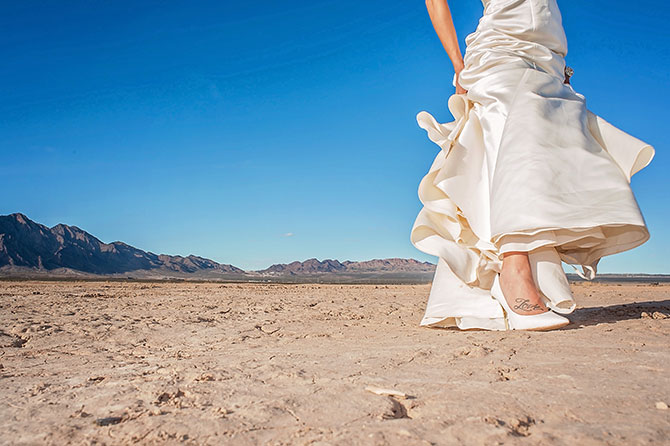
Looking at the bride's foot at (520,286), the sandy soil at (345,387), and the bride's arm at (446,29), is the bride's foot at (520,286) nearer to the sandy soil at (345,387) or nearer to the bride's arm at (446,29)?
the sandy soil at (345,387)

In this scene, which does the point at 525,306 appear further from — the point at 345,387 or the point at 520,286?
the point at 345,387

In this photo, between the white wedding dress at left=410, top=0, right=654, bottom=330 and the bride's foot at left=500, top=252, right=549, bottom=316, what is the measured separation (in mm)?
68

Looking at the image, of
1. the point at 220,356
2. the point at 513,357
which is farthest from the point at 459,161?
the point at 220,356

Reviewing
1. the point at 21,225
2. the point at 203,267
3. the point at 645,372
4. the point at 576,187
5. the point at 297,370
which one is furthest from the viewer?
the point at 203,267

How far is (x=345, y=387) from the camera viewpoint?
1571mm

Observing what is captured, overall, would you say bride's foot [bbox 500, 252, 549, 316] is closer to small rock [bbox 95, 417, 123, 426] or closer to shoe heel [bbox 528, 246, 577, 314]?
shoe heel [bbox 528, 246, 577, 314]

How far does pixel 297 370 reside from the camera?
73.4 inches

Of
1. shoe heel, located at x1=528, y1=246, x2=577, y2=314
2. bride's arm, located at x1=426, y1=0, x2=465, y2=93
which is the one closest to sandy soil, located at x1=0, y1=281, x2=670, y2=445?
shoe heel, located at x1=528, y1=246, x2=577, y2=314

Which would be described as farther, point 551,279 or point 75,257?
point 75,257

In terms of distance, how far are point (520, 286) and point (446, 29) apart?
2.09 meters

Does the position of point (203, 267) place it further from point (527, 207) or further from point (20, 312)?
Result: point (527, 207)

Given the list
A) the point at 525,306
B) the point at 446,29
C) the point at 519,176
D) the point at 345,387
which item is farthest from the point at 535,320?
the point at 446,29

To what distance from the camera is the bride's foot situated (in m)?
Answer: 2.61

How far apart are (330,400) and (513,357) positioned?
0.89m
